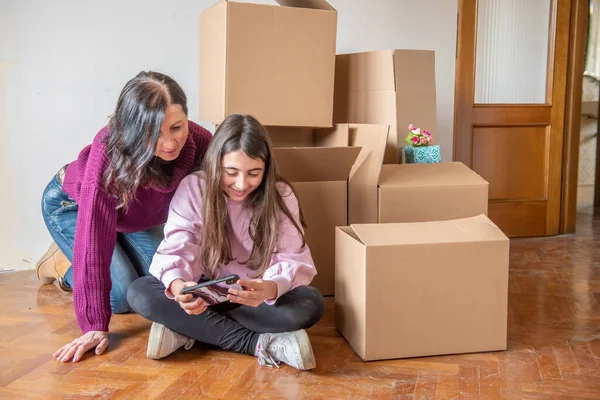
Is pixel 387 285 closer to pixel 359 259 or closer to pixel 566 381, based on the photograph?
pixel 359 259

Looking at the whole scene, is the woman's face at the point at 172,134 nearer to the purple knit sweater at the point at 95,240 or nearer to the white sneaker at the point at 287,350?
the purple knit sweater at the point at 95,240

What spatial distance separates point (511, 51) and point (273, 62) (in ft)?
6.17

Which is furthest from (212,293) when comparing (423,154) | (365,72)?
(365,72)

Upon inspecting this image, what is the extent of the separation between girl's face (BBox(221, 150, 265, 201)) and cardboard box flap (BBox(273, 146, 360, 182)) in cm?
37

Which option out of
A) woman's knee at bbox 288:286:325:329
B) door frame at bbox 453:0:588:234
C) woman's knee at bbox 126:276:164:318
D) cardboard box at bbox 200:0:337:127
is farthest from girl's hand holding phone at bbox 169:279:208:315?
door frame at bbox 453:0:588:234

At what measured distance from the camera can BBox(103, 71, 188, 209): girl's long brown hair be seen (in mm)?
2045

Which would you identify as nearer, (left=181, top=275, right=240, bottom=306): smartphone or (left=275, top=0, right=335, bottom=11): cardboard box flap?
(left=181, top=275, right=240, bottom=306): smartphone

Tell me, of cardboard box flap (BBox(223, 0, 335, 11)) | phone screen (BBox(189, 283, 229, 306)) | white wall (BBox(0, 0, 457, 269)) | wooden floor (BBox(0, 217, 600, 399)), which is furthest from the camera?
white wall (BBox(0, 0, 457, 269))

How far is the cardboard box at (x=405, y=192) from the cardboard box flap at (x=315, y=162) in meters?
0.07

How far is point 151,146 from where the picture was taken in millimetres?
2055

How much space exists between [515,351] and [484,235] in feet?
1.23

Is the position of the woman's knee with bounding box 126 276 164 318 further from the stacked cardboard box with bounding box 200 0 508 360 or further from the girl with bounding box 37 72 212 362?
the stacked cardboard box with bounding box 200 0 508 360

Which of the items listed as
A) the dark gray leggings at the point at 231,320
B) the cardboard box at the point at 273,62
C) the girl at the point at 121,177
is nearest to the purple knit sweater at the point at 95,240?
the girl at the point at 121,177

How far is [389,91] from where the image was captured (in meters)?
2.95
